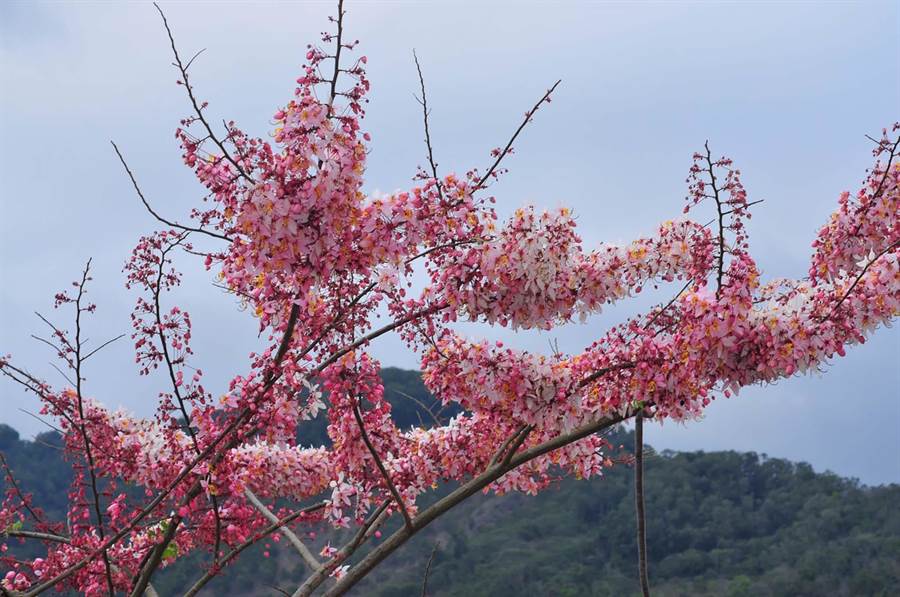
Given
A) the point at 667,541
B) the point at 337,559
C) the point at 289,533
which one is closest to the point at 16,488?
the point at 289,533

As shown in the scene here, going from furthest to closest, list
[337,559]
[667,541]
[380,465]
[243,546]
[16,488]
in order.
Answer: [667,541] → [16,488] → [337,559] → [243,546] → [380,465]

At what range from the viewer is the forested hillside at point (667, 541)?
19812mm

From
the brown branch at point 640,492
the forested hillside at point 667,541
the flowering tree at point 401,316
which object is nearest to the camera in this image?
the flowering tree at point 401,316

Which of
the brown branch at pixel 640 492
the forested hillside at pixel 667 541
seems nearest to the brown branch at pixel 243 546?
the brown branch at pixel 640 492

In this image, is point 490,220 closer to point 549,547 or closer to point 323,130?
point 323,130

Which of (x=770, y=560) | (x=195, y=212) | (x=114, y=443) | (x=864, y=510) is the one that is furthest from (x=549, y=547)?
(x=195, y=212)

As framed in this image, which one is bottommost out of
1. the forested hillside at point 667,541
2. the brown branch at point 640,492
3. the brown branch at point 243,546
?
the brown branch at point 243,546

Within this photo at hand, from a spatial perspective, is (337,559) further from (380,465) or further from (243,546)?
(380,465)

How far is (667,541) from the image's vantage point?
20.8 m

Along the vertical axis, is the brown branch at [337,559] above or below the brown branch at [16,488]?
below

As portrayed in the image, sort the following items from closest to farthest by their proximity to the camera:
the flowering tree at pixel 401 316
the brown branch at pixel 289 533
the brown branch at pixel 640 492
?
the flowering tree at pixel 401 316 < the brown branch at pixel 640 492 < the brown branch at pixel 289 533

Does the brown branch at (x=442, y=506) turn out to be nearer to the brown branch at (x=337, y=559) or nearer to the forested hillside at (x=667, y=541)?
the brown branch at (x=337, y=559)

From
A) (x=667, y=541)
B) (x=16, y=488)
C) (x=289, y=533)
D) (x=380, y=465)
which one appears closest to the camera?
(x=380, y=465)

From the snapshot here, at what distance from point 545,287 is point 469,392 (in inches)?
23.0
